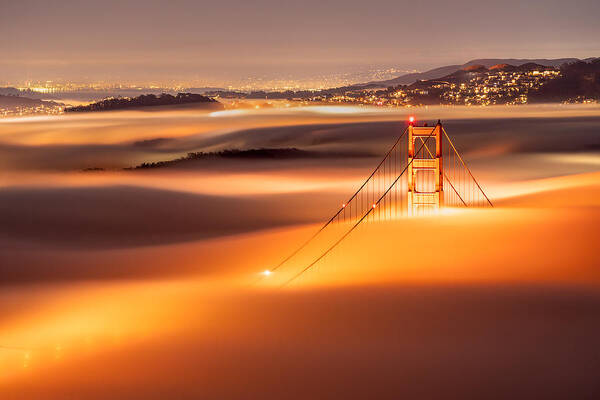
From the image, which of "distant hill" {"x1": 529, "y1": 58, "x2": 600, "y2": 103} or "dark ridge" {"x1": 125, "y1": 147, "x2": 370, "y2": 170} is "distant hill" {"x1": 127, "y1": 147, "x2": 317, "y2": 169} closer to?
"dark ridge" {"x1": 125, "y1": 147, "x2": 370, "y2": 170}

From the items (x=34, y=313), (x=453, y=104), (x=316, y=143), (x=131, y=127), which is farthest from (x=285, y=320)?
(x=453, y=104)

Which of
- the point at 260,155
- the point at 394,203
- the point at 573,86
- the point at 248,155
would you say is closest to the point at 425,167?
the point at 394,203

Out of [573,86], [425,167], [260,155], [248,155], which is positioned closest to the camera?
[425,167]

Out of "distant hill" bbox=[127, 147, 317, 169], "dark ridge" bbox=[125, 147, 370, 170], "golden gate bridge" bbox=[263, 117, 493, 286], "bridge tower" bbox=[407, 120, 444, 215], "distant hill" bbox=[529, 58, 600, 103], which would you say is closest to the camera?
"golden gate bridge" bbox=[263, 117, 493, 286]

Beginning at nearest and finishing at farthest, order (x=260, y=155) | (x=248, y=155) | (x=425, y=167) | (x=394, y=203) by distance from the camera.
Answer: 1. (x=425, y=167)
2. (x=394, y=203)
3. (x=260, y=155)
4. (x=248, y=155)

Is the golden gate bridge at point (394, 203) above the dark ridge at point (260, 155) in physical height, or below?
above

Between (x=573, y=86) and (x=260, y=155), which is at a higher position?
(x=573, y=86)

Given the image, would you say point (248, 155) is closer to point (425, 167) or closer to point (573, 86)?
point (425, 167)

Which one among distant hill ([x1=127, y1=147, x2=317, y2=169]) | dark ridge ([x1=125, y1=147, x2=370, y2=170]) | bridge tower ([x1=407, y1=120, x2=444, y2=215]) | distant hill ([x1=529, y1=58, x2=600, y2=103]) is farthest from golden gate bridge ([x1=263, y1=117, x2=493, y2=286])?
distant hill ([x1=529, y1=58, x2=600, y2=103])

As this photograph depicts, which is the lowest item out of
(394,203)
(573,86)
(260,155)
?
(260,155)

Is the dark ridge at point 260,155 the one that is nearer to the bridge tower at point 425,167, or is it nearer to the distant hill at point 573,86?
the bridge tower at point 425,167

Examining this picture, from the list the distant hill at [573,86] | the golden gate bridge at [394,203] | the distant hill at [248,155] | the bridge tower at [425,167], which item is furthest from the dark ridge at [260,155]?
the distant hill at [573,86]
